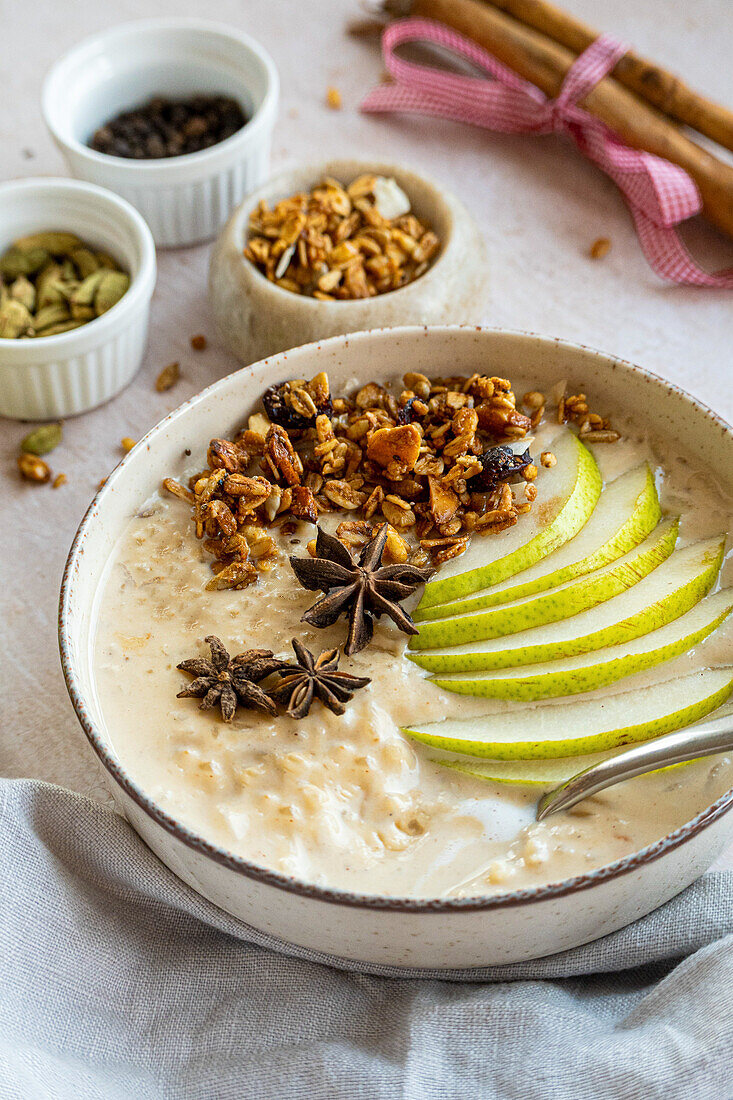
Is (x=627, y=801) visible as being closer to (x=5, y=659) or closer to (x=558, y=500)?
(x=558, y=500)

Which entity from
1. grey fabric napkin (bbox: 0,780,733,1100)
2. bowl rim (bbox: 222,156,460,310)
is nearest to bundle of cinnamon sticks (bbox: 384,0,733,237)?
bowl rim (bbox: 222,156,460,310)

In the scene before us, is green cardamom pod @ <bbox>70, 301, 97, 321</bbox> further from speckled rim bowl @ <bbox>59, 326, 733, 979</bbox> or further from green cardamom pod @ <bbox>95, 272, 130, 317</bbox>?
speckled rim bowl @ <bbox>59, 326, 733, 979</bbox>

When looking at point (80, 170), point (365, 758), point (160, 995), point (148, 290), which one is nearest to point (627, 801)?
point (365, 758)

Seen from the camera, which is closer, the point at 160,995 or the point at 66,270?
the point at 160,995

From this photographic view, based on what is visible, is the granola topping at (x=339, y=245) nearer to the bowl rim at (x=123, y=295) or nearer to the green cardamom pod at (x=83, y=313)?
the bowl rim at (x=123, y=295)

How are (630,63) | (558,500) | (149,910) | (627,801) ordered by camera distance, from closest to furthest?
(627,801)
(149,910)
(558,500)
(630,63)

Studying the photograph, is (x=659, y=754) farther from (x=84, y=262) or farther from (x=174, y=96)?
(x=174, y=96)

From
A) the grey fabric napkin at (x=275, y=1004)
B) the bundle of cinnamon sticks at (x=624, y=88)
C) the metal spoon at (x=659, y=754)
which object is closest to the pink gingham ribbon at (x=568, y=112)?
the bundle of cinnamon sticks at (x=624, y=88)
